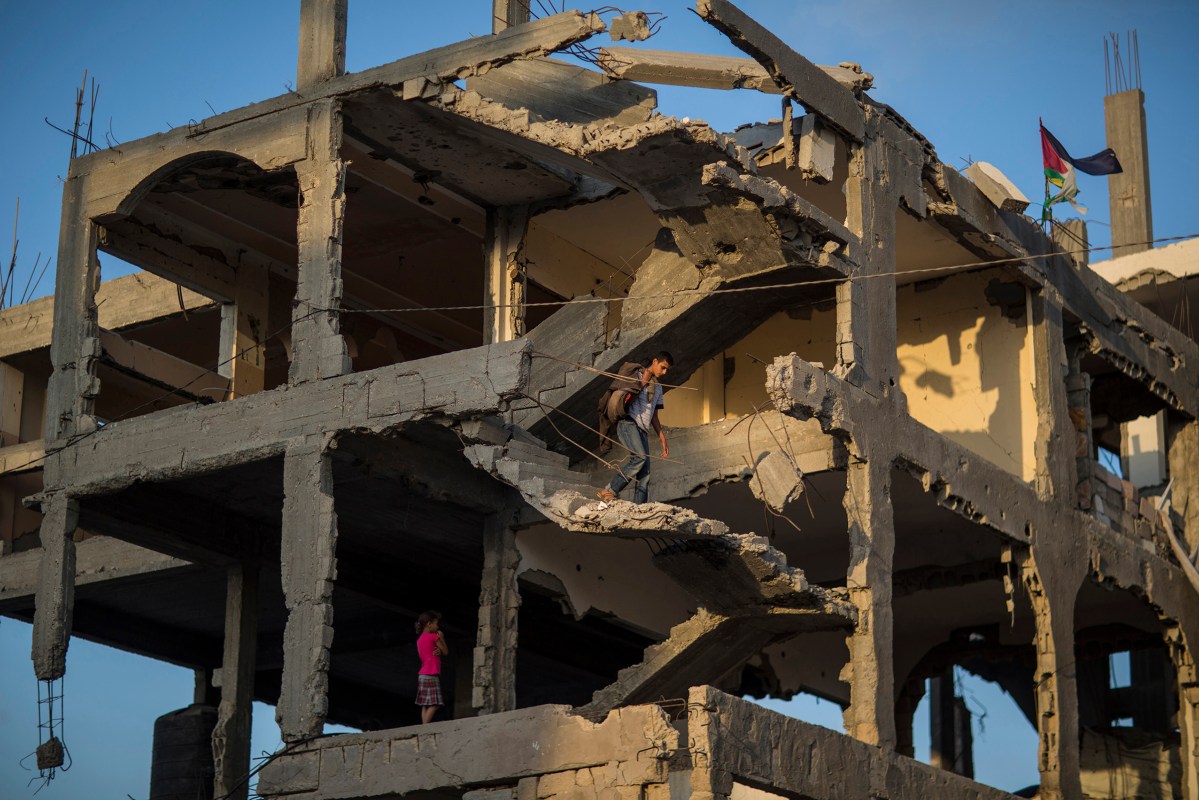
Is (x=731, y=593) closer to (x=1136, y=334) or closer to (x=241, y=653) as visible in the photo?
(x=241, y=653)

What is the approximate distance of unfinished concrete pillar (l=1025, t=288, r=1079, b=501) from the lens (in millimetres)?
25062

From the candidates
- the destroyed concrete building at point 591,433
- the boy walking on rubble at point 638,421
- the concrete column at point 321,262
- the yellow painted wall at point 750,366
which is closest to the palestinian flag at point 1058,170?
the destroyed concrete building at point 591,433

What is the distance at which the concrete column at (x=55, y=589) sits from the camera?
22266 mm

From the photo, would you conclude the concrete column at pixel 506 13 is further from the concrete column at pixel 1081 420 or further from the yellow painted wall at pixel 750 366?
the concrete column at pixel 1081 420

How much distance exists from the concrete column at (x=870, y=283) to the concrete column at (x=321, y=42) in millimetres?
5780

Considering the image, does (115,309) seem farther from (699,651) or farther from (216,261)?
(699,651)

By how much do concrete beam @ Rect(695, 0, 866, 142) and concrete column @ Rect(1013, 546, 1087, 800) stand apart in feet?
18.9

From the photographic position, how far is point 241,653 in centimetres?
2525

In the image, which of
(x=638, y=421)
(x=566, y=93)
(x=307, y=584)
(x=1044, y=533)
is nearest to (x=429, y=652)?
(x=307, y=584)

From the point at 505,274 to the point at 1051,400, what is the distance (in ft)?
22.7

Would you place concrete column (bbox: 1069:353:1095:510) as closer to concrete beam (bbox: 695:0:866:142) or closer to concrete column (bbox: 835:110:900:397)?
concrete column (bbox: 835:110:900:397)

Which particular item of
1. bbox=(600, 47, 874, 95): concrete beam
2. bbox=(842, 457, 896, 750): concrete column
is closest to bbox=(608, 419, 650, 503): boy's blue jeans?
bbox=(842, 457, 896, 750): concrete column

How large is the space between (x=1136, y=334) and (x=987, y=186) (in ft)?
15.4

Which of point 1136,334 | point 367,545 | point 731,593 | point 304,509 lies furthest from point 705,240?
point 1136,334
